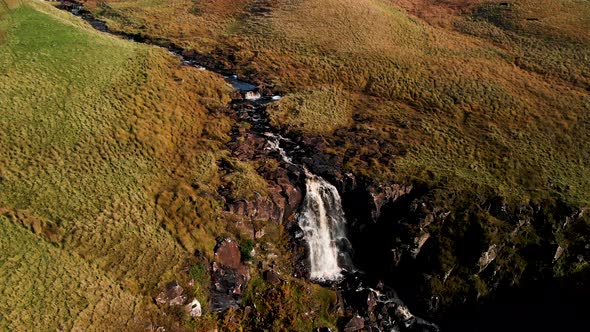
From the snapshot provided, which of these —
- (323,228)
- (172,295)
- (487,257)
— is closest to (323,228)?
(323,228)

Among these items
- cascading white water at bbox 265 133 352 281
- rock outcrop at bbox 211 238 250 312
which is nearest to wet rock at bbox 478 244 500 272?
cascading white water at bbox 265 133 352 281

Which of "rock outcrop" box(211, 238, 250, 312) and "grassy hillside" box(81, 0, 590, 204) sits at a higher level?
"grassy hillside" box(81, 0, 590, 204)

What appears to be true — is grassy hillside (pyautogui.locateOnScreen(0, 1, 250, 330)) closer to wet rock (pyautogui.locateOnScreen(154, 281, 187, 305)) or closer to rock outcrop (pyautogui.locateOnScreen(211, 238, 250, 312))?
wet rock (pyautogui.locateOnScreen(154, 281, 187, 305))

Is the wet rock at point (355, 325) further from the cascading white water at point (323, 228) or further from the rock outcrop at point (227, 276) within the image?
the rock outcrop at point (227, 276)

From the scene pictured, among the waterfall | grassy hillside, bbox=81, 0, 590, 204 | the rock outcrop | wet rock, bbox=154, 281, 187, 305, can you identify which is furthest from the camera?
grassy hillside, bbox=81, 0, 590, 204

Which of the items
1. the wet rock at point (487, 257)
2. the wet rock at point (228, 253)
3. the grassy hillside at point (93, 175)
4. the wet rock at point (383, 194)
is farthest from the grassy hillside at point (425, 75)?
the wet rock at point (228, 253)

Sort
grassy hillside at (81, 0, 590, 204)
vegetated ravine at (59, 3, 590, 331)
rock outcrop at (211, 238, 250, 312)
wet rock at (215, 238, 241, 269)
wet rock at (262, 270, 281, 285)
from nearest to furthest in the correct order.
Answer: rock outcrop at (211, 238, 250, 312) < wet rock at (215, 238, 241, 269) < wet rock at (262, 270, 281, 285) < vegetated ravine at (59, 3, 590, 331) < grassy hillside at (81, 0, 590, 204)
